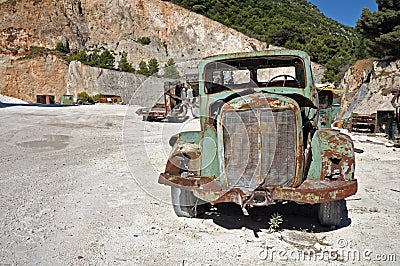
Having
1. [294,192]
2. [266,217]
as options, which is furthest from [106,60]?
[294,192]

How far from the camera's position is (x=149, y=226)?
4473mm

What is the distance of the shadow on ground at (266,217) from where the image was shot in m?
4.46

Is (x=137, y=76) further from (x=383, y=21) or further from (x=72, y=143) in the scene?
(x=72, y=143)

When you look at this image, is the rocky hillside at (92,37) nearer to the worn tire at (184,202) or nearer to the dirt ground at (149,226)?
the dirt ground at (149,226)

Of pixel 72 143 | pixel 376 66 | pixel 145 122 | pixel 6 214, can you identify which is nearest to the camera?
pixel 6 214

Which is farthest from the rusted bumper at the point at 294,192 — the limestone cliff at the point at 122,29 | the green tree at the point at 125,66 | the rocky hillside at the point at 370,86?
the limestone cliff at the point at 122,29

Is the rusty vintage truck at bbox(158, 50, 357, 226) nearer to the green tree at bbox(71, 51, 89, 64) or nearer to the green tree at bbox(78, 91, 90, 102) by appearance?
the green tree at bbox(78, 91, 90, 102)

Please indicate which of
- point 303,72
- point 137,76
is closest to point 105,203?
point 303,72

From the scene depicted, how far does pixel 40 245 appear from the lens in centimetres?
387

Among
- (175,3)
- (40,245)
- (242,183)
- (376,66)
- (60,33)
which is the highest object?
(175,3)

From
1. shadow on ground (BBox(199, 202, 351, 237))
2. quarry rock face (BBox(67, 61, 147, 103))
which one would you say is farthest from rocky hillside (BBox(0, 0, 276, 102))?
shadow on ground (BBox(199, 202, 351, 237))

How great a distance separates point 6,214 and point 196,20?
58.5 meters

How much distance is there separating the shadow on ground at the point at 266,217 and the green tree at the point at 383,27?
2585 cm

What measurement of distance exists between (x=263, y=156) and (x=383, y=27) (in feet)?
96.3
